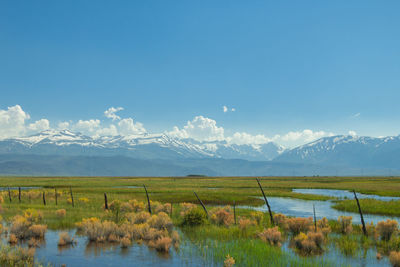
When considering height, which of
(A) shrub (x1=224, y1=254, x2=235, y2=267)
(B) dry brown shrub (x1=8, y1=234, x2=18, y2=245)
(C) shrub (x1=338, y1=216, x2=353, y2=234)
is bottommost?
(C) shrub (x1=338, y1=216, x2=353, y2=234)

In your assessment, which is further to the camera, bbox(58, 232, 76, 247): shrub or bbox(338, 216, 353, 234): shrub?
bbox(338, 216, 353, 234): shrub

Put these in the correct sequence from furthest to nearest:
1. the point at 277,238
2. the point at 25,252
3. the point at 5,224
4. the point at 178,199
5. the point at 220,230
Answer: the point at 178,199 → the point at 5,224 → the point at 220,230 → the point at 277,238 → the point at 25,252

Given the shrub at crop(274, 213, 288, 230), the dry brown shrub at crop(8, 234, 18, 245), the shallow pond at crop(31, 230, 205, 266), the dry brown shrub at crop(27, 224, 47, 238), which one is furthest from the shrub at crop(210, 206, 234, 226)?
the dry brown shrub at crop(8, 234, 18, 245)

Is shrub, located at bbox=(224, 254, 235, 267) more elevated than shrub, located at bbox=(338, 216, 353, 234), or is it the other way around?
shrub, located at bbox=(224, 254, 235, 267)

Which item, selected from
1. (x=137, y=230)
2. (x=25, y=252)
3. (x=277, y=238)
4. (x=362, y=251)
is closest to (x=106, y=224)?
(x=137, y=230)

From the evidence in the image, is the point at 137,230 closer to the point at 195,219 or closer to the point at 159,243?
the point at 159,243

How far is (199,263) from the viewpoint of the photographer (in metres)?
17.2

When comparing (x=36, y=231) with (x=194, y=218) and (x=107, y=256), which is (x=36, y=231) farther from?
(x=194, y=218)

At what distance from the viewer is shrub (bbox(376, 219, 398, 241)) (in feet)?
71.8

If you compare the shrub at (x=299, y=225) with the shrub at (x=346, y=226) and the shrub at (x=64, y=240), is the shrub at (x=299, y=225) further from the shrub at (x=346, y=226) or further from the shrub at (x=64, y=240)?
the shrub at (x=64, y=240)

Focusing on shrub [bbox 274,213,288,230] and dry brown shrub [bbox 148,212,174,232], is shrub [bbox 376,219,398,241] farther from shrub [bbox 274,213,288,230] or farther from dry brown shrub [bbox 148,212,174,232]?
dry brown shrub [bbox 148,212,174,232]

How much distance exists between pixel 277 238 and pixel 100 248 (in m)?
11.4

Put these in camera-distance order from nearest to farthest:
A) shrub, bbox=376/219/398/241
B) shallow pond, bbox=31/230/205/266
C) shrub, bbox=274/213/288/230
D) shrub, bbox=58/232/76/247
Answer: shallow pond, bbox=31/230/205/266 < shrub, bbox=58/232/76/247 < shrub, bbox=376/219/398/241 < shrub, bbox=274/213/288/230

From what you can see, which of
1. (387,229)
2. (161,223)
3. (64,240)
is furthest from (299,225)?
(64,240)
